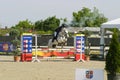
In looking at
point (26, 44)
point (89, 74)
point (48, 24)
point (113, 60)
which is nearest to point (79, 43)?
point (26, 44)

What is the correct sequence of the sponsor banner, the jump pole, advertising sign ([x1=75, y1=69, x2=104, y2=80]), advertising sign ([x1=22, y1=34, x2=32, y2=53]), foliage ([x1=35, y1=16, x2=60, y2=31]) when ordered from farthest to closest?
1. foliage ([x1=35, y1=16, x2=60, y2=31])
2. the sponsor banner
3. the jump pole
4. advertising sign ([x1=22, y1=34, x2=32, y2=53])
5. advertising sign ([x1=75, y1=69, x2=104, y2=80])

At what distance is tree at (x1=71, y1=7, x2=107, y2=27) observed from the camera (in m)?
107

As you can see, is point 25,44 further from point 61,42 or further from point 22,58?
point 61,42

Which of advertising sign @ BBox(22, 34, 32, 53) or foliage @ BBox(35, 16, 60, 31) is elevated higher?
foliage @ BBox(35, 16, 60, 31)

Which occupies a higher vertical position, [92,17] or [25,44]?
[92,17]

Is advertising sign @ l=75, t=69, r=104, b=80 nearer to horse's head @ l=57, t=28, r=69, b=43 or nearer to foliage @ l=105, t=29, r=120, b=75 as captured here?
foliage @ l=105, t=29, r=120, b=75

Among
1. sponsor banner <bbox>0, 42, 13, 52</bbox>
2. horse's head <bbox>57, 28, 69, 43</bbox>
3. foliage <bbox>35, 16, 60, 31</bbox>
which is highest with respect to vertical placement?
foliage <bbox>35, 16, 60, 31</bbox>

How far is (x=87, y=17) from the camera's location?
356 feet

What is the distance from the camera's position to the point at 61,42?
32875 mm

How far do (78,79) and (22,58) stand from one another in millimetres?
16772

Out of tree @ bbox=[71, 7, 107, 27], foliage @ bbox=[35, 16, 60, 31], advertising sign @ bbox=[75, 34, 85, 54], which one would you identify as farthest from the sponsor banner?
foliage @ bbox=[35, 16, 60, 31]

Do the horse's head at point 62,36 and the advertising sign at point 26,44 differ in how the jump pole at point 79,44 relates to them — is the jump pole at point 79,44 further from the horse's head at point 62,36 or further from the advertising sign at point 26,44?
the horse's head at point 62,36

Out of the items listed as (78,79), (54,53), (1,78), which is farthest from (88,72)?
(54,53)

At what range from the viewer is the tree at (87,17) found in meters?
107
